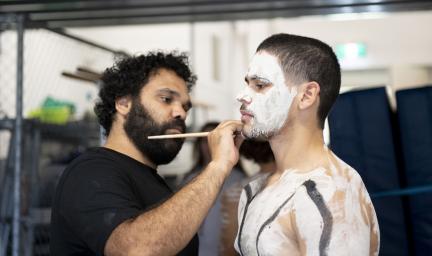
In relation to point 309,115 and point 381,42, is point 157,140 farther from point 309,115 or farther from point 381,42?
point 381,42

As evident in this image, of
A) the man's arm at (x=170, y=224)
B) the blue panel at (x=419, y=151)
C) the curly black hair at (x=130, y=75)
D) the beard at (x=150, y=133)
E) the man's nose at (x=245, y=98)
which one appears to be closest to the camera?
the man's arm at (x=170, y=224)

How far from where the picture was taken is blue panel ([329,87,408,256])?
2.19 metres

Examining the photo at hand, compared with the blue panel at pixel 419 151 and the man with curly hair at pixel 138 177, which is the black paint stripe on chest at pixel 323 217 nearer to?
the man with curly hair at pixel 138 177

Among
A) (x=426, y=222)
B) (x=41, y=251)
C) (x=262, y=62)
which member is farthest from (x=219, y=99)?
(x=262, y=62)

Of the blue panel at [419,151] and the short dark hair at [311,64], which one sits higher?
the short dark hair at [311,64]

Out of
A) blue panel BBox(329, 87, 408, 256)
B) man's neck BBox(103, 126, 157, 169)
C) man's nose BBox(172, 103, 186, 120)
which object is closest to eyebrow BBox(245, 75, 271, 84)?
man's nose BBox(172, 103, 186, 120)

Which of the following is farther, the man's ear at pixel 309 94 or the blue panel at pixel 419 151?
the blue panel at pixel 419 151

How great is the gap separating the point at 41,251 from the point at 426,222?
6.62 feet

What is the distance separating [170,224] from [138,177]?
393 millimetres

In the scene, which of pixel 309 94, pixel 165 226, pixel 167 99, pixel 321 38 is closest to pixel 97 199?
pixel 165 226

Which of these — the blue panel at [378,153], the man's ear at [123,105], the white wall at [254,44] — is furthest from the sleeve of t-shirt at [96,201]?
the white wall at [254,44]

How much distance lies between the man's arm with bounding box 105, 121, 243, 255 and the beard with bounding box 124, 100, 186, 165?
1.31ft

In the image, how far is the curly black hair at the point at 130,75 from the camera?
195 centimetres

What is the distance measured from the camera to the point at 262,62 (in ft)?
4.83
